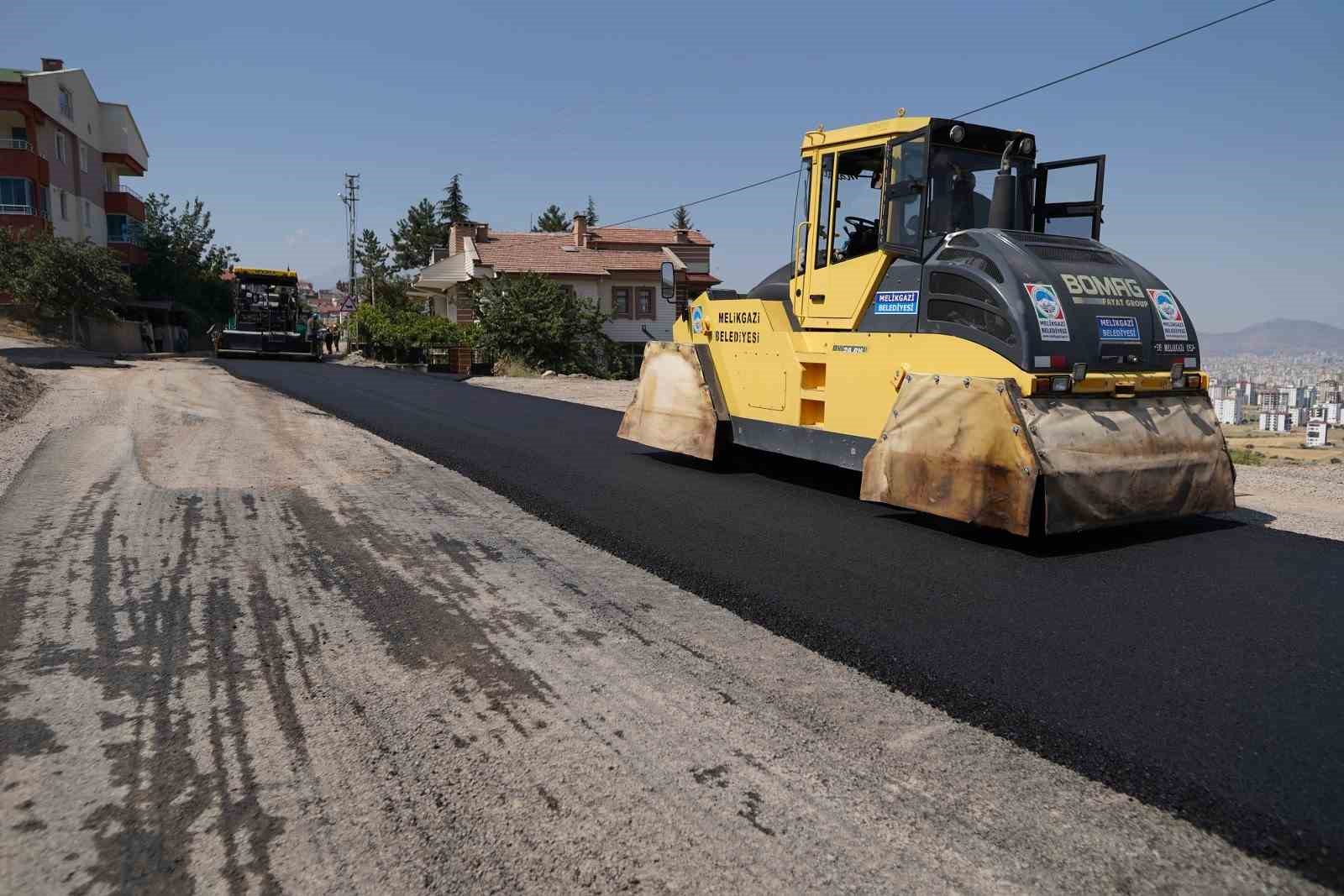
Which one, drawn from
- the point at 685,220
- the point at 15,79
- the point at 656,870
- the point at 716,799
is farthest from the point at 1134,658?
the point at 685,220

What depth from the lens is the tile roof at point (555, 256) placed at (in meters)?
37.8

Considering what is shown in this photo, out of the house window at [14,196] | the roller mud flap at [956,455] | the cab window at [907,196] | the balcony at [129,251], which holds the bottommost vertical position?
the roller mud flap at [956,455]

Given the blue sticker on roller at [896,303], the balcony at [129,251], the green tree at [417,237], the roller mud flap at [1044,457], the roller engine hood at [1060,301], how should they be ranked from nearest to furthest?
the roller mud flap at [1044,457]
the roller engine hood at [1060,301]
the blue sticker on roller at [896,303]
the balcony at [129,251]
the green tree at [417,237]

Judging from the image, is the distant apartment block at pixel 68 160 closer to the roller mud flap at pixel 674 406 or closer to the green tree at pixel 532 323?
the green tree at pixel 532 323

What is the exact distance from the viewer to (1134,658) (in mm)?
3852

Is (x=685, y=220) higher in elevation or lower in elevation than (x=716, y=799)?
higher

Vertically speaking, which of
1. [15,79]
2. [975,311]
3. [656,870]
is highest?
[15,79]

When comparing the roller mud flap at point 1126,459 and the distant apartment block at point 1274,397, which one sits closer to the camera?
the roller mud flap at point 1126,459

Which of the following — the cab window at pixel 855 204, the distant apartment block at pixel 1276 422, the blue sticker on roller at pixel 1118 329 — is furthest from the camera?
the distant apartment block at pixel 1276 422

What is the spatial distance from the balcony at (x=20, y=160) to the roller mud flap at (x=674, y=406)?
36.2 metres

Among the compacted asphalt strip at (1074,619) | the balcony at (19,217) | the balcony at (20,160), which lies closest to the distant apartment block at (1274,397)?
the compacted asphalt strip at (1074,619)

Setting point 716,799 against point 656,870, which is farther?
point 716,799

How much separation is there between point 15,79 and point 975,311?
4133 cm

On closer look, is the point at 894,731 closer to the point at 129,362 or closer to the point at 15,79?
the point at 129,362
